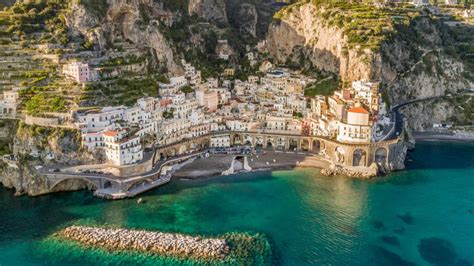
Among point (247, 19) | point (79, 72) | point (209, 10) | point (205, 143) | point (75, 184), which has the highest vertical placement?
point (209, 10)

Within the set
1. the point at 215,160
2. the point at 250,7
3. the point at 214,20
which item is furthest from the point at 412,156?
the point at 250,7

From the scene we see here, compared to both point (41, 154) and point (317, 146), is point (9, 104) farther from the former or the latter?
point (317, 146)

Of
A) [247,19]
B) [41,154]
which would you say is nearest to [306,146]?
[41,154]

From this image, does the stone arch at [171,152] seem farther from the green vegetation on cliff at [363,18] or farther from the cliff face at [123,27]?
the green vegetation on cliff at [363,18]

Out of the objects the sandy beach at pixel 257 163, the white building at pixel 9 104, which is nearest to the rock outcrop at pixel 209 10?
the sandy beach at pixel 257 163

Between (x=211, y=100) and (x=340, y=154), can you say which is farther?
(x=211, y=100)

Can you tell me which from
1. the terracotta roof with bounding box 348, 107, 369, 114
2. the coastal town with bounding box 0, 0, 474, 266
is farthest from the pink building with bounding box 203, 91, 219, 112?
the terracotta roof with bounding box 348, 107, 369, 114
